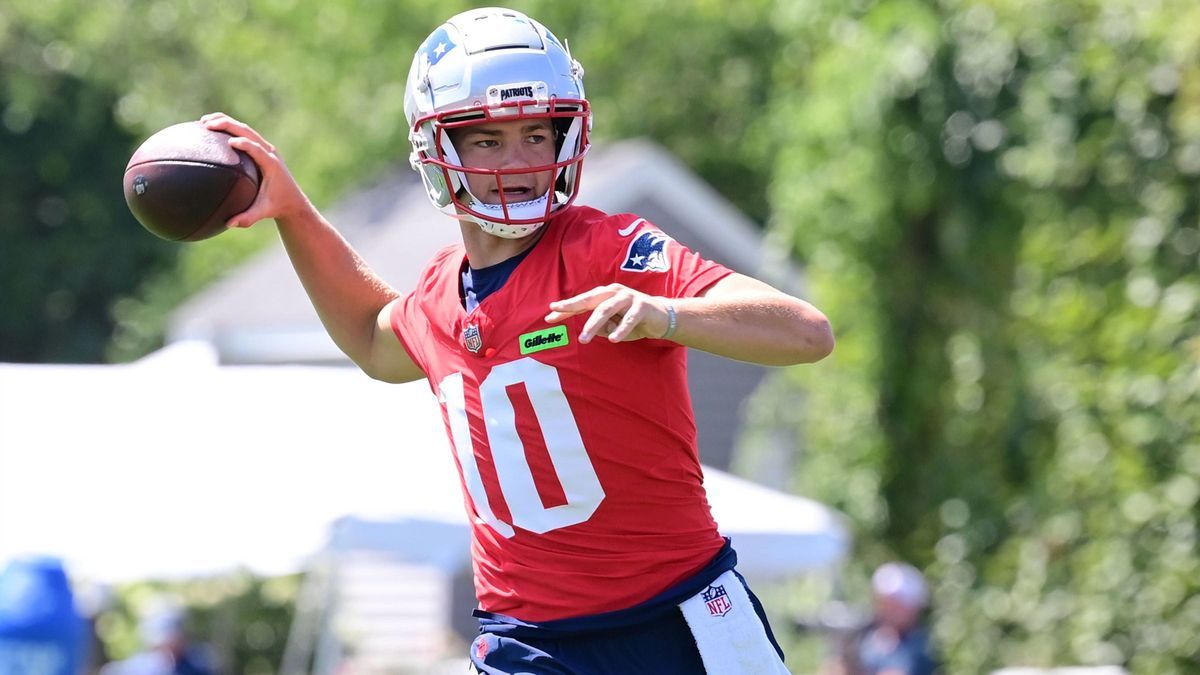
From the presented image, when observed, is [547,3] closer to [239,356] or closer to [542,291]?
[239,356]

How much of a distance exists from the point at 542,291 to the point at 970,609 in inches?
396

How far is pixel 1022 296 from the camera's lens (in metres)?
12.7

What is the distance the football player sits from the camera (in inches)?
160

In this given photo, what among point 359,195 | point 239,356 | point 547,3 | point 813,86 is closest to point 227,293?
point 239,356

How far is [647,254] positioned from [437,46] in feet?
2.65

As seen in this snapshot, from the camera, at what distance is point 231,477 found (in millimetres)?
11078

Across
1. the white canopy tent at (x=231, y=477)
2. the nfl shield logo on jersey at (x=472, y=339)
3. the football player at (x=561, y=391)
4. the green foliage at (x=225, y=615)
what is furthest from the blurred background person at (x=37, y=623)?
the green foliage at (x=225, y=615)

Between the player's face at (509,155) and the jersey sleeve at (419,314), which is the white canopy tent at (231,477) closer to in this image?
the jersey sleeve at (419,314)

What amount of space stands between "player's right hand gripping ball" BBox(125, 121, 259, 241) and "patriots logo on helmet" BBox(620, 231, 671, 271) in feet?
3.99

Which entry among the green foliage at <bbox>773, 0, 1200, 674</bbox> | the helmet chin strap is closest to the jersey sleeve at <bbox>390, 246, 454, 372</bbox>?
the helmet chin strap

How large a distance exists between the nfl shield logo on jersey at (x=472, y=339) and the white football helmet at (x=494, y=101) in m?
0.24

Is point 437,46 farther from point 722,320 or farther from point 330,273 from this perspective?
point 722,320

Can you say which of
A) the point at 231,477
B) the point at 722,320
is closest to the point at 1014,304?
the point at 231,477

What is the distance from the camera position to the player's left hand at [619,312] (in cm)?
364
